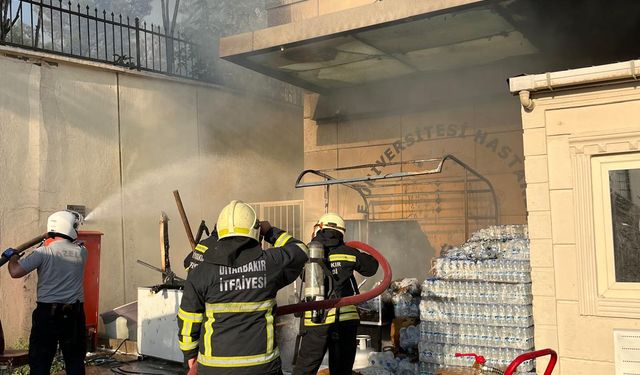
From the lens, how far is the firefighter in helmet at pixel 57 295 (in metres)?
5.34

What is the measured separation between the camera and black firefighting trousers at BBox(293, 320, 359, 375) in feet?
17.1

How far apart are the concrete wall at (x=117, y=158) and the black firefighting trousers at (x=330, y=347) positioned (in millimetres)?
4924

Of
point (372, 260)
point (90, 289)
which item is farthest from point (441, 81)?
point (90, 289)

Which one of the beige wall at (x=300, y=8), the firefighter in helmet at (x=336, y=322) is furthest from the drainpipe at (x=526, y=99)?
the beige wall at (x=300, y=8)

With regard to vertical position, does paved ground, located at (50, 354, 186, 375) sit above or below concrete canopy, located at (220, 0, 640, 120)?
below

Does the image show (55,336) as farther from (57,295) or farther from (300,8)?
(300,8)

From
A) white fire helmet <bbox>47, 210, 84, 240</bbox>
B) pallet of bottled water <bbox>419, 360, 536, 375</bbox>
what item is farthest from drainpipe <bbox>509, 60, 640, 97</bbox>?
white fire helmet <bbox>47, 210, 84, 240</bbox>

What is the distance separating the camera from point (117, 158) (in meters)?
9.79

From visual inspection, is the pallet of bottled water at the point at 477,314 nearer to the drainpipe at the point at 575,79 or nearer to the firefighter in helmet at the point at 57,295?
the drainpipe at the point at 575,79

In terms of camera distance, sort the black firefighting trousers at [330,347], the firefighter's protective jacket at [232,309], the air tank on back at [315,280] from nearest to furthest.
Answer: the firefighter's protective jacket at [232,309], the air tank on back at [315,280], the black firefighting trousers at [330,347]

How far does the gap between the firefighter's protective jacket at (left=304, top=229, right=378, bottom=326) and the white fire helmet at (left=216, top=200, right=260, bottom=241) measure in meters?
1.97

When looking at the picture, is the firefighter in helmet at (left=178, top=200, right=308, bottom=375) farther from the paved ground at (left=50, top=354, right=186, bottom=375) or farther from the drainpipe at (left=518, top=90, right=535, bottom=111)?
the paved ground at (left=50, top=354, right=186, bottom=375)

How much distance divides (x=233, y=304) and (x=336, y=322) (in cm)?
210

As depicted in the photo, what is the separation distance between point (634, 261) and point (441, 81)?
5580 millimetres
